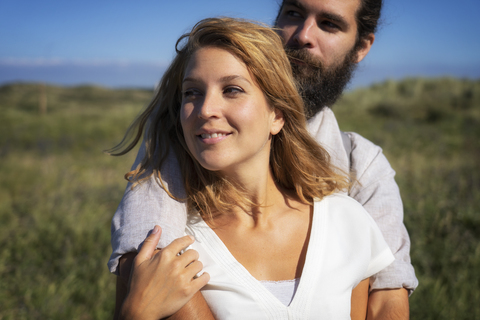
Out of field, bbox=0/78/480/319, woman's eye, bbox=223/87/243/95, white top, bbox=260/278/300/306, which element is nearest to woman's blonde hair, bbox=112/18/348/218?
woman's eye, bbox=223/87/243/95

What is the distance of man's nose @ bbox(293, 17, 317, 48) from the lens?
95.3 inches

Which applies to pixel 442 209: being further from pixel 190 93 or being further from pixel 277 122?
pixel 190 93

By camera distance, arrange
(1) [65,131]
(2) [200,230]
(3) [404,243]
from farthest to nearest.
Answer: (1) [65,131], (3) [404,243], (2) [200,230]

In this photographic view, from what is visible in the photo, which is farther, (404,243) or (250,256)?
(404,243)

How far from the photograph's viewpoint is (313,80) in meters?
2.47

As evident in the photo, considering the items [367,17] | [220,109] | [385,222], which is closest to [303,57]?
[367,17]

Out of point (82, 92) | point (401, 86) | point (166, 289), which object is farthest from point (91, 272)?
point (82, 92)

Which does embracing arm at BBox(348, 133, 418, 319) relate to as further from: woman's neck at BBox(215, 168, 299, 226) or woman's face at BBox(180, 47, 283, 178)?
woman's face at BBox(180, 47, 283, 178)

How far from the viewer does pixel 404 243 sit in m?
2.11

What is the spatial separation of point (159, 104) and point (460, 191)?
5.56 m

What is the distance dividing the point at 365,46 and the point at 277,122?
4.44ft

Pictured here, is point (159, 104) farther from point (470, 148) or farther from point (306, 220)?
point (470, 148)

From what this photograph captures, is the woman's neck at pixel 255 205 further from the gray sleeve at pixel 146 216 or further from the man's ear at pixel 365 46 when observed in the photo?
the man's ear at pixel 365 46

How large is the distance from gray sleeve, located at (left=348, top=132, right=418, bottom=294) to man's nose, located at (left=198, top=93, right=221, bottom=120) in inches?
40.5
